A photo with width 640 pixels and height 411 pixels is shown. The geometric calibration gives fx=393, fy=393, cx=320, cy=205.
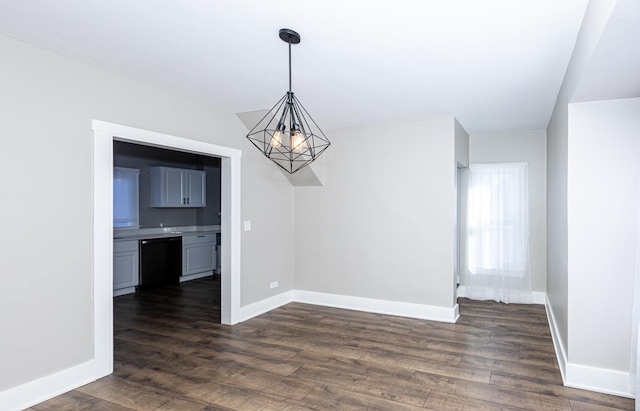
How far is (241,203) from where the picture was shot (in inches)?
184

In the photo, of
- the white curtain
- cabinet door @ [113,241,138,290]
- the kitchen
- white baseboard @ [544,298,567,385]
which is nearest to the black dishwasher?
the kitchen

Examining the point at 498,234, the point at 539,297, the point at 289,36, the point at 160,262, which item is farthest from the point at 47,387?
the point at 539,297

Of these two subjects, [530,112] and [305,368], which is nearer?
[305,368]

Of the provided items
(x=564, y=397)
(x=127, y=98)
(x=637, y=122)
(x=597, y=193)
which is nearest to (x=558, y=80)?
(x=637, y=122)

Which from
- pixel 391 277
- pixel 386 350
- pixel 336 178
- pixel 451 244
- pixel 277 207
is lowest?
pixel 386 350

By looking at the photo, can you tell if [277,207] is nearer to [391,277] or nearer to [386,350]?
[391,277]

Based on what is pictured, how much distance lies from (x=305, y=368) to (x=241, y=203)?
209 cm

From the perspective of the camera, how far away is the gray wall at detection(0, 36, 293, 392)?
8.63ft

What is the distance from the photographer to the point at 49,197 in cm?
285

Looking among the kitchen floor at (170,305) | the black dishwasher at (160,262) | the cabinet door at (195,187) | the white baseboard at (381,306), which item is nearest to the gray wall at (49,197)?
the kitchen floor at (170,305)

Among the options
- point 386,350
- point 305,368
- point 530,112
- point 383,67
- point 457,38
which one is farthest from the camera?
point 530,112

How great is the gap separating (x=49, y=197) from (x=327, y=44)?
7.44ft

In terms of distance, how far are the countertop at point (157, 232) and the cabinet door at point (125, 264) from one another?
0.40ft

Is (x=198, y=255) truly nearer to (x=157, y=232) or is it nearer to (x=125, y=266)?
(x=157, y=232)
